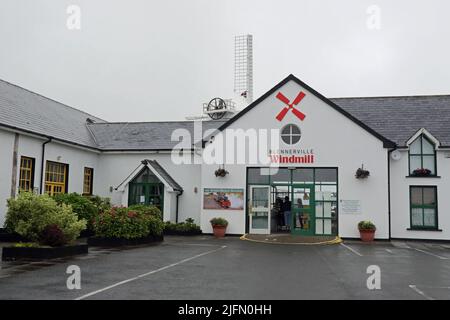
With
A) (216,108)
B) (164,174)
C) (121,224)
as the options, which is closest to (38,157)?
(164,174)

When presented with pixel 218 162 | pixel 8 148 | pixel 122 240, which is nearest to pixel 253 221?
pixel 218 162

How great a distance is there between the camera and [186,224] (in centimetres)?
2244

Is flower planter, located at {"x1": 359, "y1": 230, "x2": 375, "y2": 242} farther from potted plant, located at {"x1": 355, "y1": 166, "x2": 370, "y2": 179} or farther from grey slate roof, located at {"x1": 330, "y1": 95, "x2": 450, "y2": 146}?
grey slate roof, located at {"x1": 330, "y1": 95, "x2": 450, "y2": 146}

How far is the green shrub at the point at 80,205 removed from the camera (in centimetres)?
1938

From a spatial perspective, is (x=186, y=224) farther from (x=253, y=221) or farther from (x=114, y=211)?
(x=114, y=211)

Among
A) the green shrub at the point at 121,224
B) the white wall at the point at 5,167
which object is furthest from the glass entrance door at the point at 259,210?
the white wall at the point at 5,167

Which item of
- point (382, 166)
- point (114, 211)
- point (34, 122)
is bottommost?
point (114, 211)

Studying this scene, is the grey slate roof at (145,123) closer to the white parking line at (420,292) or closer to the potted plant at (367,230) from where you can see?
the potted plant at (367,230)

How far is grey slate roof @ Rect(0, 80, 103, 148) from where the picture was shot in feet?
65.3

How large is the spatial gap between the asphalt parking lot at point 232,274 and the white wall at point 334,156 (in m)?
4.53

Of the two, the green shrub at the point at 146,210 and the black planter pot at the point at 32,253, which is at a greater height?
the green shrub at the point at 146,210

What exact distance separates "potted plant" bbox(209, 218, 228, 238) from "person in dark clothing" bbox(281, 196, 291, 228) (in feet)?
11.6
